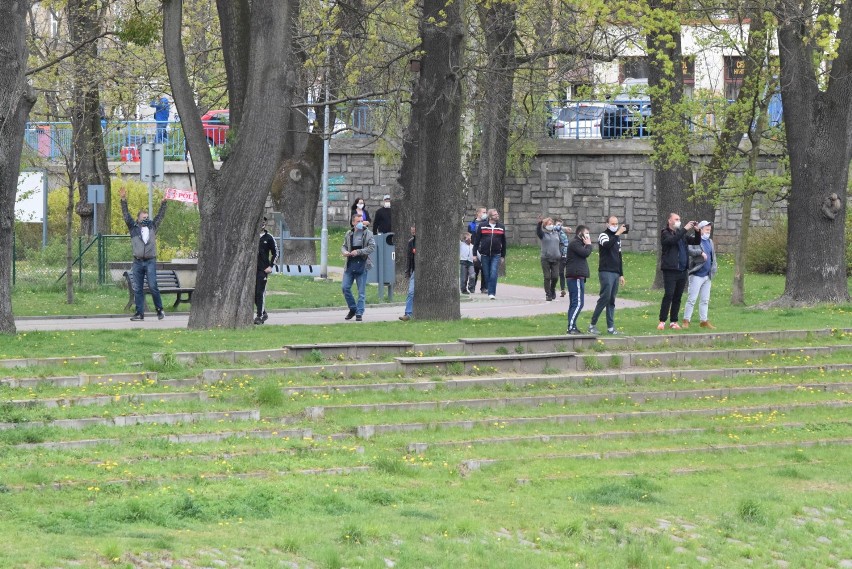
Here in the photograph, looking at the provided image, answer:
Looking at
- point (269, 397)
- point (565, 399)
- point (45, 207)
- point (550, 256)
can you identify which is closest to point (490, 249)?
point (550, 256)

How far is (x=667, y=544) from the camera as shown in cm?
977

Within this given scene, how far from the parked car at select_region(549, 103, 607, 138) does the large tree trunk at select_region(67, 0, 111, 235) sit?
14986 mm

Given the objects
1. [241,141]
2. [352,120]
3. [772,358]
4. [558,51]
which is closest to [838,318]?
[772,358]

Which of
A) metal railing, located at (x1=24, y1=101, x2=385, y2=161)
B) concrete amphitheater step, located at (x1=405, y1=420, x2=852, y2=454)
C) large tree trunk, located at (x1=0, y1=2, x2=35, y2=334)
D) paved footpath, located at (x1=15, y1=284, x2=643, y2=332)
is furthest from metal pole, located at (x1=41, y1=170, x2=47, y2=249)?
concrete amphitheater step, located at (x1=405, y1=420, x2=852, y2=454)

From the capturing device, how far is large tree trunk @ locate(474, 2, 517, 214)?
2783 cm

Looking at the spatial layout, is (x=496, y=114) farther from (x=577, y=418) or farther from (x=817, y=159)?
(x=577, y=418)

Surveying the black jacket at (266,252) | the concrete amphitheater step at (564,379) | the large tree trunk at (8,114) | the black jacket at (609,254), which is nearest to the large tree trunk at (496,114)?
the black jacket at (266,252)

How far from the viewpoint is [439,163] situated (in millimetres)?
21359

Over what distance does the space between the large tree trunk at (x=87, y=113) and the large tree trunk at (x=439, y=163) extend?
6702mm

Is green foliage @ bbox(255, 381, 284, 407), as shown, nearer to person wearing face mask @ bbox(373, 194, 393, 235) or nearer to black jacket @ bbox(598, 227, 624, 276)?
black jacket @ bbox(598, 227, 624, 276)

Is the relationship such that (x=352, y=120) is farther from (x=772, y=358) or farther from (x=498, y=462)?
(x=498, y=462)

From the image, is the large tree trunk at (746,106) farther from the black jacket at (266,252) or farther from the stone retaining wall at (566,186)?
the stone retaining wall at (566,186)

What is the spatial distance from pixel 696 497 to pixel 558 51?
1367 cm

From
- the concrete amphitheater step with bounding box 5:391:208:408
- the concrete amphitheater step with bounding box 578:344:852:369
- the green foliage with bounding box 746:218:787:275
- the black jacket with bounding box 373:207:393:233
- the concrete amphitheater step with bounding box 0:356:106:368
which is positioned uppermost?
the black jacket with bounding box 373:207:393:233
